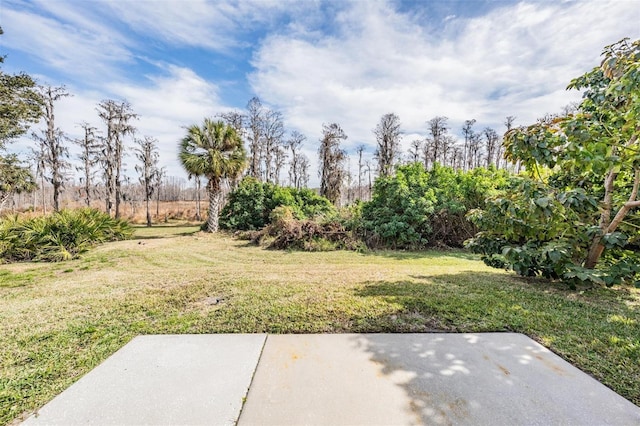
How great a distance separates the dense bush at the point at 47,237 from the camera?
23.2 ft

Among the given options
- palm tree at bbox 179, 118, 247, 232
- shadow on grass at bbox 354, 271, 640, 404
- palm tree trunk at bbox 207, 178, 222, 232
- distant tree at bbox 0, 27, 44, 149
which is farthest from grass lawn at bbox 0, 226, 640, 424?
distant tree at bbox 0, 27, 44, 149

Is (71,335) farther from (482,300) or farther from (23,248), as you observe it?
(23,248)

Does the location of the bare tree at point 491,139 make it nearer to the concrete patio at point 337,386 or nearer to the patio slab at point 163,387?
the concrete patio at point 337,386

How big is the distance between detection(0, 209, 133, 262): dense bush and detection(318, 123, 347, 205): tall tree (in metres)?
14.7

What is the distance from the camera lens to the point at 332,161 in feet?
68.5

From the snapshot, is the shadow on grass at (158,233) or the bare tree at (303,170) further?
the bare tree at (303,170)

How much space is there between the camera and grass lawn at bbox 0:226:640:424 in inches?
81.5

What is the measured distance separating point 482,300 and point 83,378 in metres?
4.15

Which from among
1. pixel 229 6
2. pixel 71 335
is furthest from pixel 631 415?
pixel 229 6

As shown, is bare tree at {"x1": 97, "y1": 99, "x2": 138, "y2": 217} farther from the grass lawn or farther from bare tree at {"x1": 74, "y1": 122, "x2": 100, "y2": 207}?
the grass lawn

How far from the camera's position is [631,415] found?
151 cm

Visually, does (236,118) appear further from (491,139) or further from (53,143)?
(491,139)

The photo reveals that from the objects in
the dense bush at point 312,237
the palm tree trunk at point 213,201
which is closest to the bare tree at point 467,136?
the dense bush at point 312,237

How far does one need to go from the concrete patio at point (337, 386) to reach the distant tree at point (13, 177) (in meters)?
17.4
